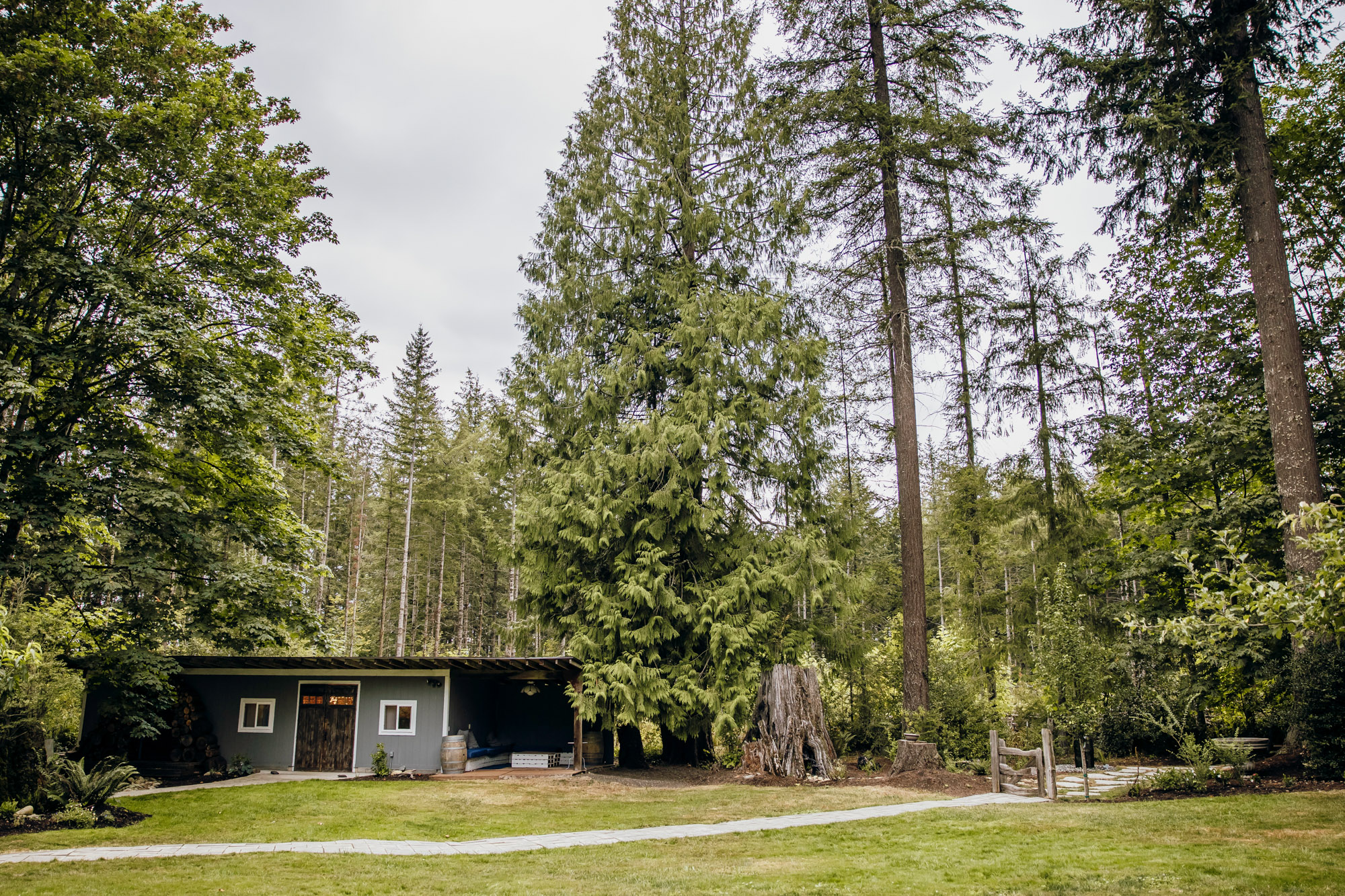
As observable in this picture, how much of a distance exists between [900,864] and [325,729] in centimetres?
1441

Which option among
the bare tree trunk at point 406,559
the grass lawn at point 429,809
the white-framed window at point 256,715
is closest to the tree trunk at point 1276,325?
the grass lawn at point 429,809

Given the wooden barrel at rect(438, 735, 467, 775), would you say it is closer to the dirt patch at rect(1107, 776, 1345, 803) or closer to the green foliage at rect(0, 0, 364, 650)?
the green foliage at rect(0, 0, 364, 650)

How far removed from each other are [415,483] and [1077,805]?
82.8 feet

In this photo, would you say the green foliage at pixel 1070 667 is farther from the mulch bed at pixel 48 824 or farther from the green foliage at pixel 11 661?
the mulch bed at pixel 48 824

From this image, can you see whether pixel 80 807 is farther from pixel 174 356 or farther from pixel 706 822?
pixel 706 822

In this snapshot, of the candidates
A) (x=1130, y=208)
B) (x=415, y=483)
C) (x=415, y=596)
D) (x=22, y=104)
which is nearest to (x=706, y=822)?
(x=1130, y=208)

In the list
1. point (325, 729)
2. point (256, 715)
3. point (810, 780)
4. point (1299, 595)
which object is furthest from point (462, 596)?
point (1299, 595)

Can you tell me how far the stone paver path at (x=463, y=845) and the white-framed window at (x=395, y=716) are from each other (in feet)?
24.7

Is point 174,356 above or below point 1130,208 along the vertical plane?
below

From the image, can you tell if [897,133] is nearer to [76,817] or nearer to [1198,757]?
[1198,757]

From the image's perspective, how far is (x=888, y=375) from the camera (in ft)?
59.8

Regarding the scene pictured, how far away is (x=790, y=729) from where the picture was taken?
1408 cm

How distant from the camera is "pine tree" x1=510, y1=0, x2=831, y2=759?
14.3 metres

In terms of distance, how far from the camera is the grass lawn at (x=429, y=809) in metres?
9.88
